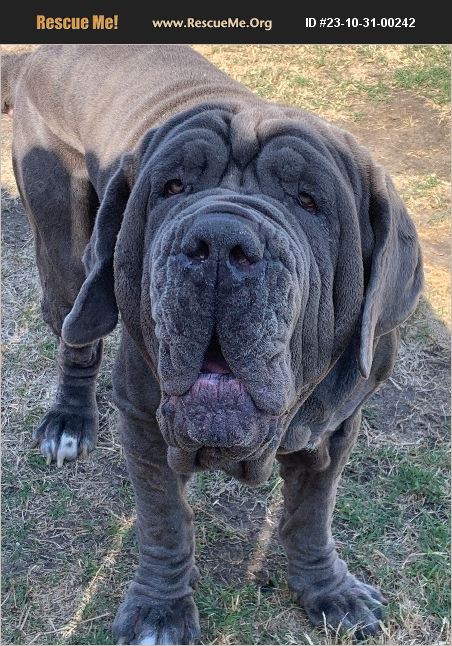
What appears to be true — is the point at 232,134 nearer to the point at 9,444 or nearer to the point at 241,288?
the point at 241,288

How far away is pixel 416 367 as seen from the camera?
4.50 meters

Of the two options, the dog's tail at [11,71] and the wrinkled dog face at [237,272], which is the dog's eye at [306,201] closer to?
the wrinkled dog face at [237,272]

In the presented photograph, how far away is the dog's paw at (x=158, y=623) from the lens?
9.89ft

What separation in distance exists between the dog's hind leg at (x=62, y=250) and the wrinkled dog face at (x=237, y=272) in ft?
3.60

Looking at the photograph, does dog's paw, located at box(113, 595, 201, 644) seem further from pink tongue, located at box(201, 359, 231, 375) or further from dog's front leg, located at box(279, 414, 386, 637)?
pink tongue, located at box(201, 359, 231, 375)

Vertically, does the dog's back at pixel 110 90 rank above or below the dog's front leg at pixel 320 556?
above

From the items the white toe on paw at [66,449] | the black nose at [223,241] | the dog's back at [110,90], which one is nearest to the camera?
the black nose at [223,241]

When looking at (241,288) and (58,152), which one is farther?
(58,152)

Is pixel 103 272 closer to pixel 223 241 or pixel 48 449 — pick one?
pixel 223 241

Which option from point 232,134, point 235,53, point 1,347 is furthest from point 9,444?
point 235,53

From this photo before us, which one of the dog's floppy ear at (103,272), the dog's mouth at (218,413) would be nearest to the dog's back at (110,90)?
the dog's floppy ear at (103,272)

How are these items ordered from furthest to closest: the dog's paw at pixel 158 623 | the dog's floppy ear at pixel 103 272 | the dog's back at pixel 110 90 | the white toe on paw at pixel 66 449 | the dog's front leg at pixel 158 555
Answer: the white toe on paw at pixel 66 449 → the dog's back at pixel 110 90 → the dog's paw at pixel 158 623 → the dog's front leg at pixel 158 555 → the dog's floppy ear at pixel 103 272

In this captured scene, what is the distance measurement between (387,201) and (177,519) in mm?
1266

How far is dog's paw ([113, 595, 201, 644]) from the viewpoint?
3.01 m
